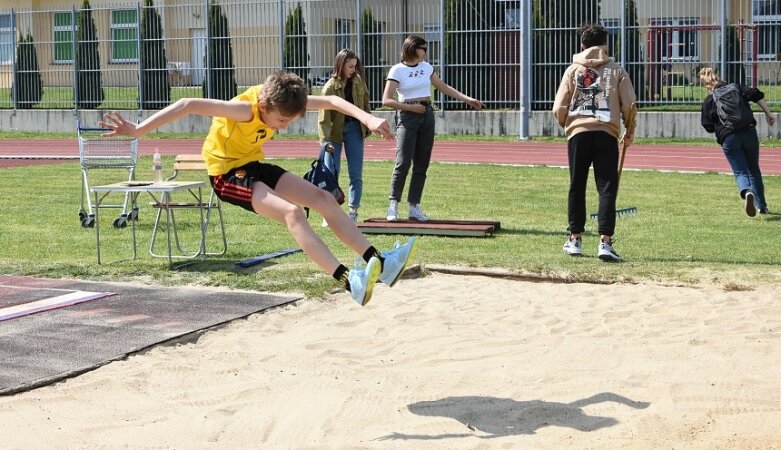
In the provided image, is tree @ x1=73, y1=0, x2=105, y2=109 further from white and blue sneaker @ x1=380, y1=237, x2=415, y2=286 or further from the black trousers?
white and blue sneaker @ x1=380, y1=237, x2=415, y2=286

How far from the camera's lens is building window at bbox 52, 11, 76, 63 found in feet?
104

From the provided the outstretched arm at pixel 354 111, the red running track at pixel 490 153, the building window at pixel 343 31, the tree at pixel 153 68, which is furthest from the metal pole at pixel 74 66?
the outstretched arm at pixel 354 111

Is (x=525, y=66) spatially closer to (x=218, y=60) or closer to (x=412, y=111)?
(x=218, y=60)

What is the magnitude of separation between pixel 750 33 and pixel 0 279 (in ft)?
62.7

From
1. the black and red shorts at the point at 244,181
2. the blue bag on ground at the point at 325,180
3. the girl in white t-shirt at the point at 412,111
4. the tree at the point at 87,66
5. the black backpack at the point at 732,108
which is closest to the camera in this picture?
the black and red shorts at the point at 244,181

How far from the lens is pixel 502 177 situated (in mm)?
18141

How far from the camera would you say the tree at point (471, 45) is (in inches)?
1064

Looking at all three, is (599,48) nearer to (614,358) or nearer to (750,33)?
(614,358)

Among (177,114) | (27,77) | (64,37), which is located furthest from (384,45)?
(177,114)

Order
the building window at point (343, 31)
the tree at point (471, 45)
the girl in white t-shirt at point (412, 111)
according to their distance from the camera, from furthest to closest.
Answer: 1. the building window at point (343, 31)
2. the tree at point (471, 45)
3. the girl in white t-shirt at point (412, 111)

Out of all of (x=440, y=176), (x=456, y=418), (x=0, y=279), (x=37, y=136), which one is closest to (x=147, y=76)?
(x=37, y=136)

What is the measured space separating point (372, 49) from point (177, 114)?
72.2 feet

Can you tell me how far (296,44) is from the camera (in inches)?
1151

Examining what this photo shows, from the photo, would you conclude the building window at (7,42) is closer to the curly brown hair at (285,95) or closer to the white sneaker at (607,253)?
the white sneaker at (607,253)
